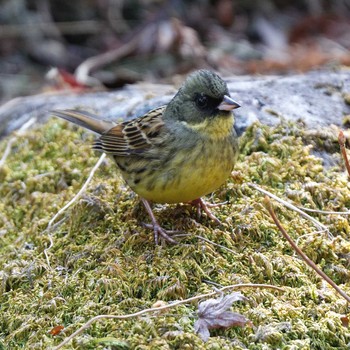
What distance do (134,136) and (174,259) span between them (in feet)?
3.05

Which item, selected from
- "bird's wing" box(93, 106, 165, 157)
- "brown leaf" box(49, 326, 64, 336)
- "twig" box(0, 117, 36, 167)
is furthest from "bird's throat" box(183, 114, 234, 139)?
"twig" box(0, 117, 36, 167)

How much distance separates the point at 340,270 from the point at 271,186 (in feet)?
2.93

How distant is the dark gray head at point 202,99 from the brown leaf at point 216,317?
1.07 meters

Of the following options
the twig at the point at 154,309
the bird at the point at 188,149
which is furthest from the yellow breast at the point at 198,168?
the twig at the point at 154,309

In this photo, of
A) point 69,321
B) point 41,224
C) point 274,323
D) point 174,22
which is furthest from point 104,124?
point 174,22

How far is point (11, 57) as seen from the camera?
9.76 m

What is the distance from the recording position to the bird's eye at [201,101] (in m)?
3.89

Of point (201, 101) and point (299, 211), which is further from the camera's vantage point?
point (299, 211)

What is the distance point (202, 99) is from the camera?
390cm

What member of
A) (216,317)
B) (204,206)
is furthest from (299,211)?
(216,317)

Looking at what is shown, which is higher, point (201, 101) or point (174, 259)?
point (201, 101)

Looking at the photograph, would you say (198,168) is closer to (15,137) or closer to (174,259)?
(174,259)

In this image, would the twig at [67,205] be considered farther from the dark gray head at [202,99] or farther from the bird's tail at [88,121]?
the dark gray head at [202,99]

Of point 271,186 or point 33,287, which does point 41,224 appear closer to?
point 33,287
